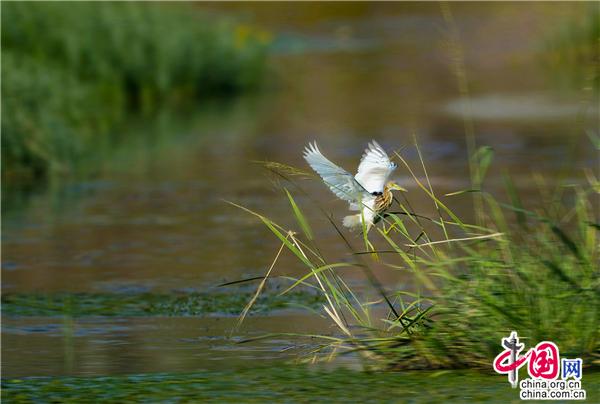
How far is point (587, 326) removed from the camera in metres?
7.35

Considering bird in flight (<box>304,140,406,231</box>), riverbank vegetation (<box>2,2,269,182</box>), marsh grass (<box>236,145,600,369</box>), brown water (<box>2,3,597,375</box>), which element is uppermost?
riverbank vegetation (<box>2,2,269,182</box>)

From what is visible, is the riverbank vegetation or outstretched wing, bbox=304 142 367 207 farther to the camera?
the riverbank vegetation

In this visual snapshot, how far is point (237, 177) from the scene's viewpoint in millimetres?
17109

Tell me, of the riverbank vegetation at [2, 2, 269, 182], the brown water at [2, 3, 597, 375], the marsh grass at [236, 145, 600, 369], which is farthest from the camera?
the riverbank vegetation at [2, 2, 269, 182]

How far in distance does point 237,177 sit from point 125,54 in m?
9.15

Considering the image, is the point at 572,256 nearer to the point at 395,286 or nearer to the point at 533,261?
the point at 533,261

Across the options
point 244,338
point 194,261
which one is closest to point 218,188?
point 194,261

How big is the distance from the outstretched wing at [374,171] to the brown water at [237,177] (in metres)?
0.72

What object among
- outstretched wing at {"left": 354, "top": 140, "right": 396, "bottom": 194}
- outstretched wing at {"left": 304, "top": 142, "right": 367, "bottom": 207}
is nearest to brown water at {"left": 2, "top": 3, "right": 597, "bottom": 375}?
outstretched wing at {"left": 354, "top": 140, "right": 396, "bottom": 194}

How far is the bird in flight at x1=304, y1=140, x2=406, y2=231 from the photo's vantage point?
7383 mm

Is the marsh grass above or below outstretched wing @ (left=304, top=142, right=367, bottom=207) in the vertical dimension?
below

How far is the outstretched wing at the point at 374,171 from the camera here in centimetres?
741

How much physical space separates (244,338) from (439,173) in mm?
8290

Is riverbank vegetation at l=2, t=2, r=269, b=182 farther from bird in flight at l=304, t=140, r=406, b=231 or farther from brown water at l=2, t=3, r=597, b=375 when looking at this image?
bird in flight at l=304, t=140, r=406, b=231
